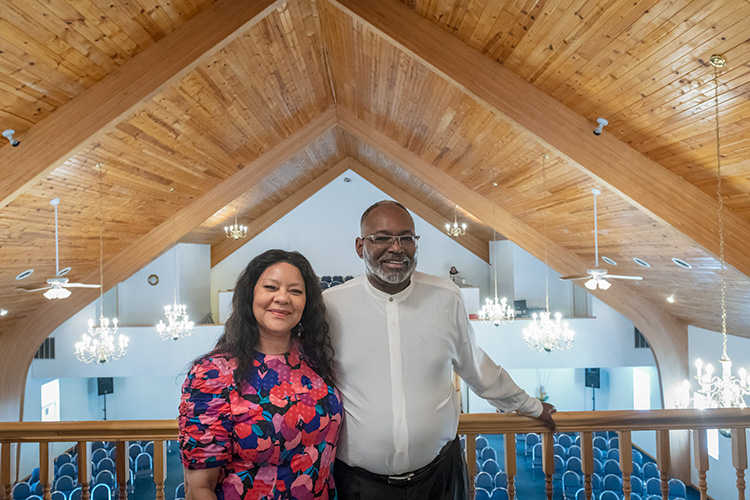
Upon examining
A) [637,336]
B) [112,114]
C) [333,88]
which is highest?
[333,88]

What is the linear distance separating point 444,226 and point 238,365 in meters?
13.0

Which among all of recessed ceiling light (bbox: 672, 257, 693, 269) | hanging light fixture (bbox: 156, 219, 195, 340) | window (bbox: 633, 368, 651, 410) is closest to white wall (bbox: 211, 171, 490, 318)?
hanging light fixture (bbox: 156, 219, 195, 340)

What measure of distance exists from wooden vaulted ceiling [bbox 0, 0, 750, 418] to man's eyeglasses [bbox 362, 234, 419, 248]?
2106 millimetres

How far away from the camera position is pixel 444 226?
47.1 feet

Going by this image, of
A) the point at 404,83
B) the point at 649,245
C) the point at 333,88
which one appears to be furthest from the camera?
the point at 333,88

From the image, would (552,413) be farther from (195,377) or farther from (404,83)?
(404,83)

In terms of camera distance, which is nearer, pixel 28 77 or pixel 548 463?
pixel 548 463

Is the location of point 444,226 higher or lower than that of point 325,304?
higher

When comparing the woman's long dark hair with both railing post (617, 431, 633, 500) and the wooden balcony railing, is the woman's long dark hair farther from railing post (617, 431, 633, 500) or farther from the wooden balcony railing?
railing post (617, 431, 633, 500)

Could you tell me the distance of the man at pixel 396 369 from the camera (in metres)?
1.81

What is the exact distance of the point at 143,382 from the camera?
1437cm

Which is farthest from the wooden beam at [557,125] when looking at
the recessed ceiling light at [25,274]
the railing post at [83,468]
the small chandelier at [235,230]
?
the small chandelier at [235,230]

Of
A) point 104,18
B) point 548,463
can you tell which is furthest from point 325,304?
point 104,18

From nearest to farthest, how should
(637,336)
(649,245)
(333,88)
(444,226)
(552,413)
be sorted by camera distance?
(552,413)
(649,245)
(333,88)
(637,336)
(444,226)
